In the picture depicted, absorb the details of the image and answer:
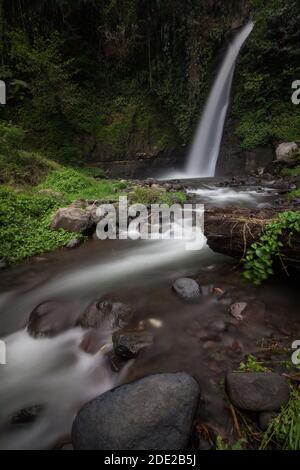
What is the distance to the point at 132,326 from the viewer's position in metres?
3.01

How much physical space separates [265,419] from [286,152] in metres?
11.3

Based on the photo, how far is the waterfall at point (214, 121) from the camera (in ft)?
46.3

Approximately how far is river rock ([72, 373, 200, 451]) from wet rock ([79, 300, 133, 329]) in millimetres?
992

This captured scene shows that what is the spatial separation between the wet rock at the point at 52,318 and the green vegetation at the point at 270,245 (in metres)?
2.17

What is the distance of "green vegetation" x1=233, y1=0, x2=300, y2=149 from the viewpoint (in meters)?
11.6

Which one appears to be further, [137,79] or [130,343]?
[137,79]

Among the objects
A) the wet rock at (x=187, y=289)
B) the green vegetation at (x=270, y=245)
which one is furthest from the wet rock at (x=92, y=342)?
the green vegetation at (x=270, y=245)

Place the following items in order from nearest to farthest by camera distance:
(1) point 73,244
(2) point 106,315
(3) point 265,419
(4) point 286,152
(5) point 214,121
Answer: (3) point 265,419 < (2) point 106,315 < (1) point 73,244 < (4) point 286,152 < (5) point 214,121

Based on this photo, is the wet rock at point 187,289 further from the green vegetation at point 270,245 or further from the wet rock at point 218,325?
the green vegetation at point 270,245

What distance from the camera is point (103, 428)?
187 centimetres

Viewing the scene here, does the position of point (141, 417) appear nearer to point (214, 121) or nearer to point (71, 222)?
→ point (71, 222)

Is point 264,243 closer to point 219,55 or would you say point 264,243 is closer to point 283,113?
point 283,113

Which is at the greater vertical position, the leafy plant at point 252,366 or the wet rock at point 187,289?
the wet rock at point 187,289

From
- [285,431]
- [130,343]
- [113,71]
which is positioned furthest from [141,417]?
[113,71]
